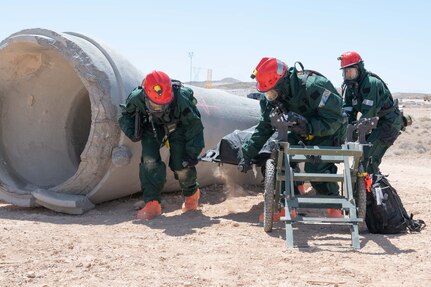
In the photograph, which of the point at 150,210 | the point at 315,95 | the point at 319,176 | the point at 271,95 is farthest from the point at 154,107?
the point at 319,176

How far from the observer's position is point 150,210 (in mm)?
5793

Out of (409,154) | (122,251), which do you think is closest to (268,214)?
(122,251)

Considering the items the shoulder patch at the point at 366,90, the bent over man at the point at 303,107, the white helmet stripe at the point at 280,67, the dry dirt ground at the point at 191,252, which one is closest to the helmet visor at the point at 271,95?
the bent over man at the point at 303,107

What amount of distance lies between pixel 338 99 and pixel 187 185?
1710 millimetres

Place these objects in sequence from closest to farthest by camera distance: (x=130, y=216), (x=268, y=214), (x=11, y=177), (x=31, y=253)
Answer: (x=31, y=253)
(x=268, y=214)
(x=130, y=216)
(x=11, y=177)

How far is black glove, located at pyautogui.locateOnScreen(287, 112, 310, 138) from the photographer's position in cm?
509

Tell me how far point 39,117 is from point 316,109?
326 cm

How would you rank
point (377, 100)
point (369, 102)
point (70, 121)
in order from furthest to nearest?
1. point (70, 121)
2. point (377, 100)
3. point (369, 102)

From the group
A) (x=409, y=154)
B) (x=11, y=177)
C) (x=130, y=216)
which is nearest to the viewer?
(x=130, y=216)

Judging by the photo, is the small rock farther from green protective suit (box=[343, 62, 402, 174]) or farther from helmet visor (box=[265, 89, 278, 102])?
green protective suit (box=[343, 62, 402, 174])

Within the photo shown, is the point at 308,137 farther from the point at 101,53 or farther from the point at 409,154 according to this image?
the point at 409,154

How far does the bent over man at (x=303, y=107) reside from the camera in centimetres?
Answer: 526

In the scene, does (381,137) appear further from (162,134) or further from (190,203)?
(162,134)

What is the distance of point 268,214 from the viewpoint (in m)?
4.97
